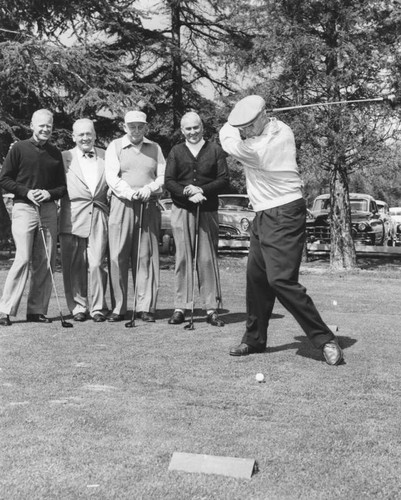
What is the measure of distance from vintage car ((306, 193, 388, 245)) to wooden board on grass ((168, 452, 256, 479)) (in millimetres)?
18780

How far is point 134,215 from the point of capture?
316 inches

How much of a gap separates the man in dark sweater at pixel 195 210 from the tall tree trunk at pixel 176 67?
14490 millimetres

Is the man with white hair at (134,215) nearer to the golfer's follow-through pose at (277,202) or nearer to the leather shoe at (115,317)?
the leather shoe at (115,317)

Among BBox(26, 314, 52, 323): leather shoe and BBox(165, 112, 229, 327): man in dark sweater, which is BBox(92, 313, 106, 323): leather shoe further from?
BBox(165, 112, 229, 327): man in dark sweater

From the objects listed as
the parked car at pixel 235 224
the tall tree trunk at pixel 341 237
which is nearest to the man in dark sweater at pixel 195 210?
the tall tree trunk at pixel 341 237

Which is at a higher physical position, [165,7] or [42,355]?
[165,7]

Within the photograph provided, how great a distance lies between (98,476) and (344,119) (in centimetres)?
1376

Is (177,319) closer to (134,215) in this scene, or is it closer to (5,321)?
(134,215)

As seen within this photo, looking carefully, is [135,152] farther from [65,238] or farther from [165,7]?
[165,7]

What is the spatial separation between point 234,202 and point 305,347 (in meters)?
16.4

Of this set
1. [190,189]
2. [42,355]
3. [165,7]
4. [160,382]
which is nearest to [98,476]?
[160,382]

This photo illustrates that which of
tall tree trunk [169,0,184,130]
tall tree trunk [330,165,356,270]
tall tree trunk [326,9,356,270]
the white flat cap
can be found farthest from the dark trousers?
tall tree trunk [169,0,184,130]

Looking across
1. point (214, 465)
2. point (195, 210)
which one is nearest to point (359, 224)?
point (195, 210)

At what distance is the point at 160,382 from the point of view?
5.36m
